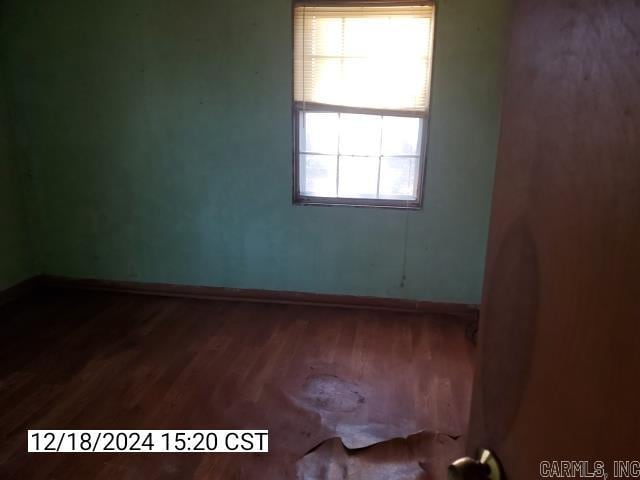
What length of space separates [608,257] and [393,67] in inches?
96.4

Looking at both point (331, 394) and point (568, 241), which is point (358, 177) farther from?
point (568, 241)

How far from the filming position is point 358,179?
2852mm

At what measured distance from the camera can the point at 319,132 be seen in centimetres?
279

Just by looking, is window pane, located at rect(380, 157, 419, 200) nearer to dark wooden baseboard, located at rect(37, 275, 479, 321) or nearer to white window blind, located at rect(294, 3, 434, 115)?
white window blind, located at rect(294, 3, 434, 115)

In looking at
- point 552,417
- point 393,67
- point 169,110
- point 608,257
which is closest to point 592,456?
point 552,417

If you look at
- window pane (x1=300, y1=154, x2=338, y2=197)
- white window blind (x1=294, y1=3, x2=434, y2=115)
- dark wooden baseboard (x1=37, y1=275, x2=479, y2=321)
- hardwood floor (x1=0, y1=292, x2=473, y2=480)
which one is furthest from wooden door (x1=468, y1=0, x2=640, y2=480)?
dark wooden baseboard (x1=37, y1=275, x2=479, y2=321)

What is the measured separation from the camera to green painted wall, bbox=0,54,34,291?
9.72 feet

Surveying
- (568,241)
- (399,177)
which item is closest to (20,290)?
(399,177)

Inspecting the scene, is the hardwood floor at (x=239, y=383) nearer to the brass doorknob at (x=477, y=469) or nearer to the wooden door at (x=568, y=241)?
the brass doorknob at (x=477, y=469)

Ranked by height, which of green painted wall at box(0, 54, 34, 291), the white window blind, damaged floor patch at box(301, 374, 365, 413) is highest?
the white window blind

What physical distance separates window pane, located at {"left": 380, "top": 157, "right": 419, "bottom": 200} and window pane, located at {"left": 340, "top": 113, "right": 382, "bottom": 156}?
0.13 meters

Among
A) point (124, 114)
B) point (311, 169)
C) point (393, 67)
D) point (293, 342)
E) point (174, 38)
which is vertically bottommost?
point (293, 342)

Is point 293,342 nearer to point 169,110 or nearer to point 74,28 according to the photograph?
point 169,110

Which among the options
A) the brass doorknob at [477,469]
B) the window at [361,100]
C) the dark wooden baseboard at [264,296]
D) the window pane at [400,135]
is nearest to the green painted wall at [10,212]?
the dark wooden baseboard at [264,296]
